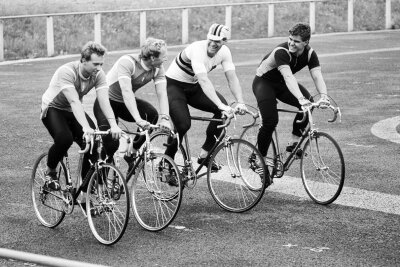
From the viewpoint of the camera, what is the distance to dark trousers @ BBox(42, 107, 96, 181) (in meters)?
8.16

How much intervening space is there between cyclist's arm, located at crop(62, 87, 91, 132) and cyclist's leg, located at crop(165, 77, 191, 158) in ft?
5.22

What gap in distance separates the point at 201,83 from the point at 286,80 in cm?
82

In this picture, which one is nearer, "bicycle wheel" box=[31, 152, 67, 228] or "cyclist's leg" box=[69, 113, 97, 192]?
"cyclist's leg" box=[69, 113, 97, 192]

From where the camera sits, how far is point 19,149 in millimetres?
12266

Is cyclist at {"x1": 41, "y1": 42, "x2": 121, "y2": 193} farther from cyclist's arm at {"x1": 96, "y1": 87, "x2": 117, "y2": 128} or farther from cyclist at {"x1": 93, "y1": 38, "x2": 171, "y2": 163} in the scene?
cyclist at {"x1": 93, "y1": 38, "x2": 171, "y2": 163}

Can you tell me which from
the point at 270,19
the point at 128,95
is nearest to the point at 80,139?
the point at 128,95

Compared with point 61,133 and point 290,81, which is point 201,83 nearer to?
point 290,81

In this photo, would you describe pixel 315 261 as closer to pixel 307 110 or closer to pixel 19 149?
pixel 307 110

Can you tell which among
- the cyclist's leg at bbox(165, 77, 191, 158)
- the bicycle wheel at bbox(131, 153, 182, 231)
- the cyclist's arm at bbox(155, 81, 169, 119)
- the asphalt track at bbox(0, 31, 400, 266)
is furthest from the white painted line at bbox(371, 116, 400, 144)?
the bicycle wheel at bbox(131, 153, 182, 231)

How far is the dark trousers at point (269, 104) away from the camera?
967cm

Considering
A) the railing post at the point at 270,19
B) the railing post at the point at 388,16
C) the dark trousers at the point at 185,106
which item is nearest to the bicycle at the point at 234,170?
the dark trousers at the point at 185,106

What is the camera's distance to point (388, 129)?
44.8 feet

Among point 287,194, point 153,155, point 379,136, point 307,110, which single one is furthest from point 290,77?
point 379,136

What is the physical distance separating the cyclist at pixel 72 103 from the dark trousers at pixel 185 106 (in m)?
1.29
